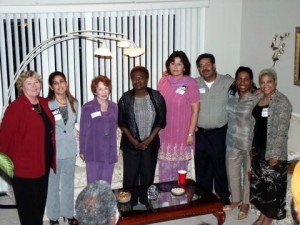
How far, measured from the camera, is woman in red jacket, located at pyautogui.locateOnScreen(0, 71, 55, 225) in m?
3.95

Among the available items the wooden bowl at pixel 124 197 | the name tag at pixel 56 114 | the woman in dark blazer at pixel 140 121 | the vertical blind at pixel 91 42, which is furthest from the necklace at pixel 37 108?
the vertical blind at pixel 91 42

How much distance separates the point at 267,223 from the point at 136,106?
1.71m

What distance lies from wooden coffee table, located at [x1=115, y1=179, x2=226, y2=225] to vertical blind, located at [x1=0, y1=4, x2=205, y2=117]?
191 cm

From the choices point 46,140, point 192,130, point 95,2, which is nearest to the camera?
point 46,140

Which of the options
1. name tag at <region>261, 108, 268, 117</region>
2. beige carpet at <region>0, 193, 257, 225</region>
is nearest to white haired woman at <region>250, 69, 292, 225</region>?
name tag at <region>261, 108, 268, 117</region>

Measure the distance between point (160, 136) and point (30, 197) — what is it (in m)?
1.52

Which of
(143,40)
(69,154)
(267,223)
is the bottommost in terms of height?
(267,223)

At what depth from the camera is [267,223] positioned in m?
4.49

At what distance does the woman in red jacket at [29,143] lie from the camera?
13.0 feet

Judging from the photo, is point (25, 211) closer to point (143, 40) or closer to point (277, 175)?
point (277, 175)

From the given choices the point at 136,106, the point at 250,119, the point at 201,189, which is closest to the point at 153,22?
the point at 136,106

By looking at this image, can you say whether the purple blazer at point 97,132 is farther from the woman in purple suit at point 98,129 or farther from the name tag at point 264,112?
the name tag at point 264,112

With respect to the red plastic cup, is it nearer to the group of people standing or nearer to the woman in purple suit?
the group of people standing

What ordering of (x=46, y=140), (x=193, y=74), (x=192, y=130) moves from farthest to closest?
(x=193, y=74) → (x=192, y=130) → (x=46, y=140)
